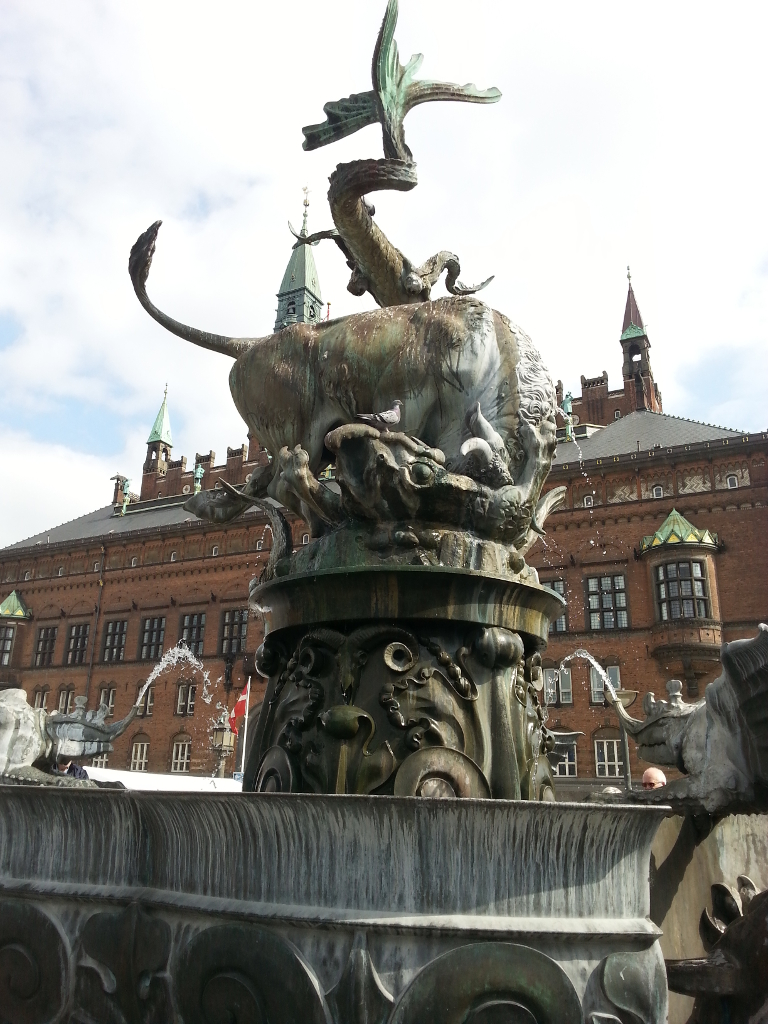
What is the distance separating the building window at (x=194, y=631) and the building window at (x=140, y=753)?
14.6 ft

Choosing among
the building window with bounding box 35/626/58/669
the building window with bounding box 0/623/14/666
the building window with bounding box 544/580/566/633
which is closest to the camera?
the building window with bounding box 544/580/566/633

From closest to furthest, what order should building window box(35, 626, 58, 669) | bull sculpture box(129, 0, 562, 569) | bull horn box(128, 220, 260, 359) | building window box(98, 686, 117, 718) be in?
bull sculpture box(129, 0, 562, 569) < bull horn box(128, 220, 260, 359) < building window box(98, 686, 117, 718) < building window box(35, 626, 58, 669)

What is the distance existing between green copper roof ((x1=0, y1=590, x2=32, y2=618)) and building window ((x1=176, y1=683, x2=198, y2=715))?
11.4 meters

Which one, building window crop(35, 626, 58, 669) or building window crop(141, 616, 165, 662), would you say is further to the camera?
building window crop(35, 626, 58, 669)

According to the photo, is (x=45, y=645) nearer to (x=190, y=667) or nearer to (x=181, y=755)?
(x=190, y=667)

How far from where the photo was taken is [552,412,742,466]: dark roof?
103 feet

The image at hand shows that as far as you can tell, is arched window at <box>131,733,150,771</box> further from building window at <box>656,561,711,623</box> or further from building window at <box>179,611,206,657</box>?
building window at <box>656,561,711,623</box>

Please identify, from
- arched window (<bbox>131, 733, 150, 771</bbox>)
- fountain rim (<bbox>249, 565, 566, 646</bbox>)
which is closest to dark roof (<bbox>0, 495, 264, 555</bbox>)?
arched window (<bbox>131, 733, 150, 771</bbox>)

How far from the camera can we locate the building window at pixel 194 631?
3747 centimetres

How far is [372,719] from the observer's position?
3744 millimetres

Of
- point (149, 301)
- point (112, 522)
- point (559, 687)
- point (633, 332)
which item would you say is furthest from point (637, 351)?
point (149, 301)

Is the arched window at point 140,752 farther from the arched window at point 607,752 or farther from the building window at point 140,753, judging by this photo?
the arched window at point 607,752

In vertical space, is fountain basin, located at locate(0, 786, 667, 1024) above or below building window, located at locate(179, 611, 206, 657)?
below

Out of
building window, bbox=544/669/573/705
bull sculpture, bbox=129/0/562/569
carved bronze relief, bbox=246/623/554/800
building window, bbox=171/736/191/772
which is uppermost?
building window, bbox=544/669/573/705
